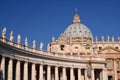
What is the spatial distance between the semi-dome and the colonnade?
66560 mm

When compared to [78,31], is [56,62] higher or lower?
lower

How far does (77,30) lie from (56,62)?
88383 mm

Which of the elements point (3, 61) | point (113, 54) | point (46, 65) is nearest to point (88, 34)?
point (113, 54)

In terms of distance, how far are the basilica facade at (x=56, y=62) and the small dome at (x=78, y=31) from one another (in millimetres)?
30210

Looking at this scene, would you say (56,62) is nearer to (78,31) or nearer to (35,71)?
(35,71)

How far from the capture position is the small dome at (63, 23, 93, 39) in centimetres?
17669

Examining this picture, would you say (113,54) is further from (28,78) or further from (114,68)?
(28,78)

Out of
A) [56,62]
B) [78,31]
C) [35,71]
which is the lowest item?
[35,71]

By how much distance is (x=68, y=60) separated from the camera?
100000 mm

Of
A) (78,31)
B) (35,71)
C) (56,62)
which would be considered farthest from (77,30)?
(35,71)

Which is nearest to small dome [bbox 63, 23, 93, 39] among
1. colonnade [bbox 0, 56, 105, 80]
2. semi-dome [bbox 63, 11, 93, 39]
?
semi-dome [bbox 63, 11, 93, 39]

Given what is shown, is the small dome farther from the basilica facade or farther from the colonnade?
the colonnade

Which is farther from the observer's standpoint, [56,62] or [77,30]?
[77,30]

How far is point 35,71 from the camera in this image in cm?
8550
